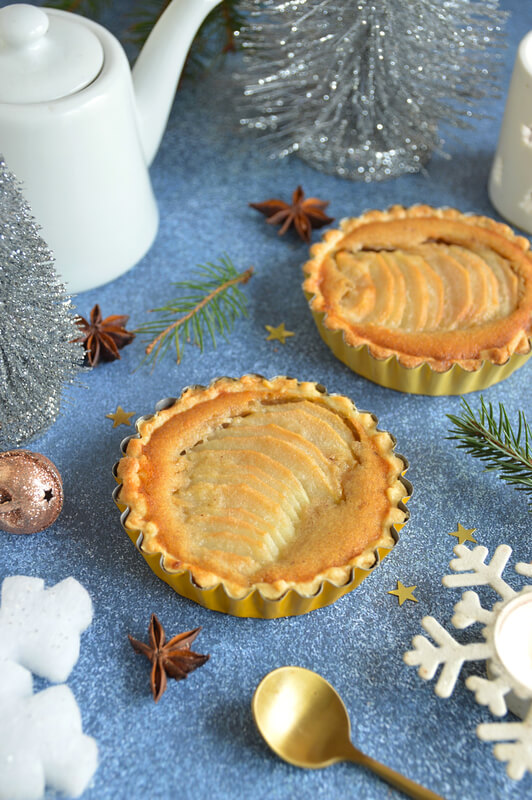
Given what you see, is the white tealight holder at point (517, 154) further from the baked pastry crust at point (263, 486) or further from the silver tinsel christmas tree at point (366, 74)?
the baked pastry crust at point (263, 486)

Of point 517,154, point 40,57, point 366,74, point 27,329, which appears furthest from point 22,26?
point 517,154

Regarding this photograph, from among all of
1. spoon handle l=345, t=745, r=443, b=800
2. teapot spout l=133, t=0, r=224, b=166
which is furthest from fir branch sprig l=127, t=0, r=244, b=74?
spoon handle l=345, t=745, r=443, b=800

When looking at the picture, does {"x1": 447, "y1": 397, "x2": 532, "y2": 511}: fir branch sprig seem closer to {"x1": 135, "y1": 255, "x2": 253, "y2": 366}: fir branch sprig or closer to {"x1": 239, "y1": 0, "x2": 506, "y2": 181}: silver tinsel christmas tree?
{"x1": 135, "y1": 255, "x2": 253, "y2": 366}: fir branch sprig

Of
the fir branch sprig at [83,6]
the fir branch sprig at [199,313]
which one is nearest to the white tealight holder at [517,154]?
the fir branch sprig at [199,313]

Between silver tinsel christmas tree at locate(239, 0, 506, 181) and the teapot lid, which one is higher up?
the teapot lid

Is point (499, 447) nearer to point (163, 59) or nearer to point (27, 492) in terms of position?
point (27, 492)

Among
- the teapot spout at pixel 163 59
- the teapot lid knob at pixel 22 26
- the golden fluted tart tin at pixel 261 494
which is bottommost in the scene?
the golden fluted tart tin at pixel 261 494
